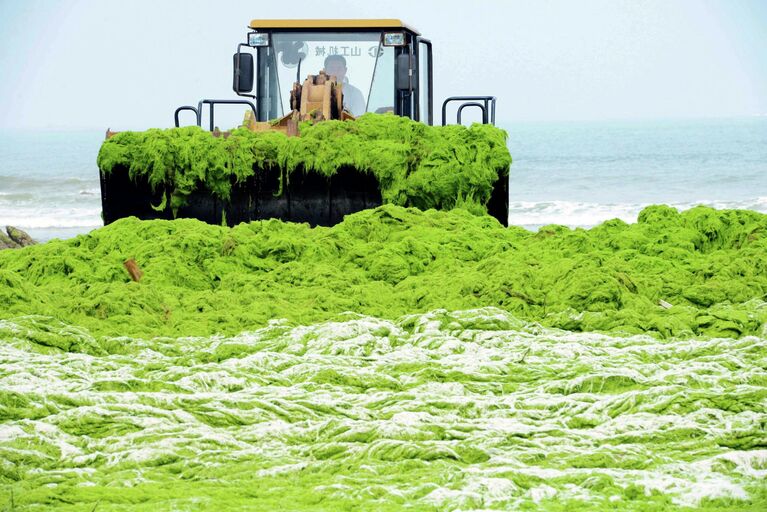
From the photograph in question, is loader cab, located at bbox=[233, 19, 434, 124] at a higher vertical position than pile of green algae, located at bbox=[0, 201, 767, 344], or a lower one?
→ higher

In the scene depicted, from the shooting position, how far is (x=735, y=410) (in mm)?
4922

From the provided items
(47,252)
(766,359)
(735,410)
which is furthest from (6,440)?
(47,252)

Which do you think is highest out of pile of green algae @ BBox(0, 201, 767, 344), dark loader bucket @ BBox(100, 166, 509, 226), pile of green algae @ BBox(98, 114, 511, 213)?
pile of green algae @ BBox(98, 114, 511, 213)

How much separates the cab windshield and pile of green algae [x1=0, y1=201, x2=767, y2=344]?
2.99 m

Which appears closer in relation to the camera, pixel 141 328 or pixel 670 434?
pixel 670 434

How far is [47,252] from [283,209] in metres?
2.47

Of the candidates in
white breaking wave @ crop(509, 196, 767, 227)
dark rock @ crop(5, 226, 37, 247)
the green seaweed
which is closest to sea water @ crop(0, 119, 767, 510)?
the green seaweed

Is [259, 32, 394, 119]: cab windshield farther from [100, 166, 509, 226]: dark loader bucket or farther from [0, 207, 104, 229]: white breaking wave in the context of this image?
[0, 207, 104, 229]: white breaking wave

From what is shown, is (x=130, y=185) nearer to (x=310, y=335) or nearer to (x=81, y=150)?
(x=310, y=335)

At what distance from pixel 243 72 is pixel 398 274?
169 inches

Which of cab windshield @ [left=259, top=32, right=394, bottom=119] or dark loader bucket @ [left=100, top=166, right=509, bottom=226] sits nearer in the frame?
dark loader bucket @ [left=100, top=166, right=509, bottom=226]

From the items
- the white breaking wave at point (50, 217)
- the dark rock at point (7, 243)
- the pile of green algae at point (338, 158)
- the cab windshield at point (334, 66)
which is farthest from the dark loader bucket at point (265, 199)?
the white breaking wave at point (50, 217)

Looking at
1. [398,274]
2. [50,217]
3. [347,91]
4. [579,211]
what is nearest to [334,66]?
[347,91]

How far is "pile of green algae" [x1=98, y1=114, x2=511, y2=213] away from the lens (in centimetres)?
1019
